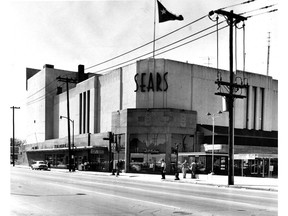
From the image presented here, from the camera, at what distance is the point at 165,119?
52.2 metres

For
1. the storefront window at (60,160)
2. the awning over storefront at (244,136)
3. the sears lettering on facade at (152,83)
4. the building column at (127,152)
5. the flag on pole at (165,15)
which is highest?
the flag on pole at (165,15)

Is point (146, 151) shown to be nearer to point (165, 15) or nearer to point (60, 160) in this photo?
point (60, 160)

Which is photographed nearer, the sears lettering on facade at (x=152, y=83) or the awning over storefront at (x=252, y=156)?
the awning over storefront at (x=252, y=156)

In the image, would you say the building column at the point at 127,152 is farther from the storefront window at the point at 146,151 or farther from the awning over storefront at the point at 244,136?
the awning over storefront at the point at 244,136

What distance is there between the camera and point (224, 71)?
2483 inches

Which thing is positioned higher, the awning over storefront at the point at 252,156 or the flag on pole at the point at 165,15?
the flag on pole at the point at 165,15

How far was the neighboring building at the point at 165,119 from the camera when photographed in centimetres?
5222

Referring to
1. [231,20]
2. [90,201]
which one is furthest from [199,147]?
[90,201]

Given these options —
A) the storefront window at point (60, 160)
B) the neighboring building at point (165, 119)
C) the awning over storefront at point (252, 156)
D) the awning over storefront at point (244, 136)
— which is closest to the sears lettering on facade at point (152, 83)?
the neighboring building at point (165, 119)

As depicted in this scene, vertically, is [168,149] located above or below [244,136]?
below

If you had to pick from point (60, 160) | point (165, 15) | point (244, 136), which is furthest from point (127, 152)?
point (165, 15)

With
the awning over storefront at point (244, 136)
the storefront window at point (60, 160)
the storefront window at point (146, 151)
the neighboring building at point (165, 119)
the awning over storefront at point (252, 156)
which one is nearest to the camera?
the awning over storefront at point (252, 156)

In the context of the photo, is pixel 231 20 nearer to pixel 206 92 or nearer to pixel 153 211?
pixel 153 211

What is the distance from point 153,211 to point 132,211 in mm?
636
